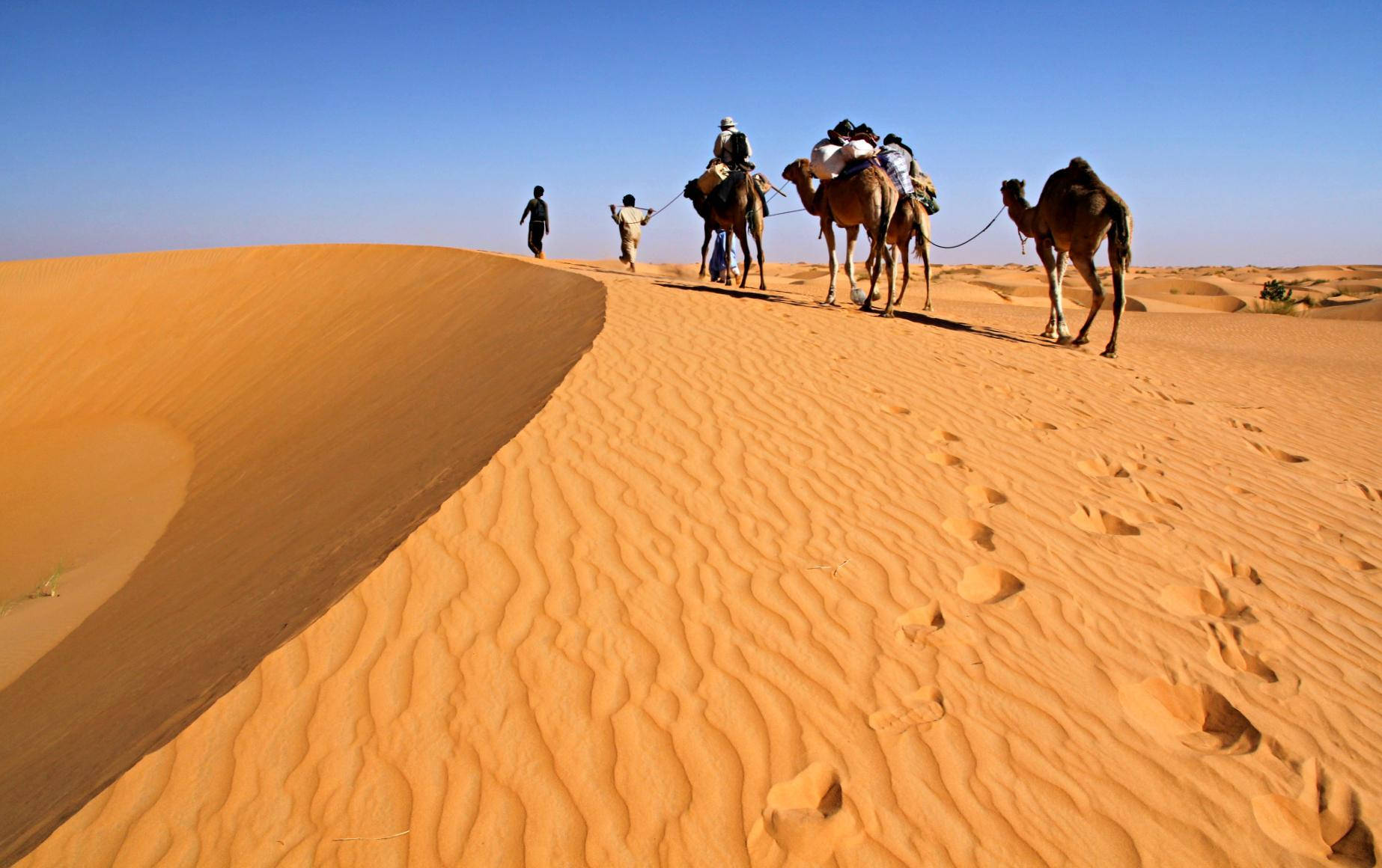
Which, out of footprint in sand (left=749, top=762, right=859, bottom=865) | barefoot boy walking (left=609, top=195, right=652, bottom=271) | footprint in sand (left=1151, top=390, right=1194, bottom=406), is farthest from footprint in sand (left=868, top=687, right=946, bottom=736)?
barefoot boy walking (left=609, top=195, right=652, bottom=271)

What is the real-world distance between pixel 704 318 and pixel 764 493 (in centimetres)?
466

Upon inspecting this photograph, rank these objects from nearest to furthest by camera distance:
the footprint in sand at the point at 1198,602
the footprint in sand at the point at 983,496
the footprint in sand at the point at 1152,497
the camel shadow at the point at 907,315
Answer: the footprint in sand at the point at 1198,602
the footprint in sand at the point at 983,496
the footprint in sand at the point at 1152,497
the camel shadow at the point at 907,315

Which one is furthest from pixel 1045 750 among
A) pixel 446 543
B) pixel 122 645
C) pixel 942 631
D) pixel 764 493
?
pixel 122 645

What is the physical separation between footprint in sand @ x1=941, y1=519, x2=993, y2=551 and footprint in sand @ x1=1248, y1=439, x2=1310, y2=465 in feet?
13.5

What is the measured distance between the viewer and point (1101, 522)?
14.7 ft

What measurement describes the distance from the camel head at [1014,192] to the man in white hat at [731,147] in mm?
4004

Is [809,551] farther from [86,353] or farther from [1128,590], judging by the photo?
[86,353]

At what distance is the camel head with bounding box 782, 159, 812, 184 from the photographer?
1185 centimetres

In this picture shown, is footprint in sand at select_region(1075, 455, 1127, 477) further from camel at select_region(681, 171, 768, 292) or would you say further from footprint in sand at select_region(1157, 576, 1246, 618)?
camel at select_region(681, 171, 768, 292)

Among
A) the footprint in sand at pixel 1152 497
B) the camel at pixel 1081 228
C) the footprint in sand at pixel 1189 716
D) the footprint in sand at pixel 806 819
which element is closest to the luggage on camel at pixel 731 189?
the camel at pixel 1081 228

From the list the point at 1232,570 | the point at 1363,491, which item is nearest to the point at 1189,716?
the point at 1232,570

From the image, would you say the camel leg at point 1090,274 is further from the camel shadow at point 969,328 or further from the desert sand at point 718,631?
the desert sand at point 718,631

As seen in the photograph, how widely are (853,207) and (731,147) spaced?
2.93 meters

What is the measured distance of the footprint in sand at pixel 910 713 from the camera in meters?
2.70
